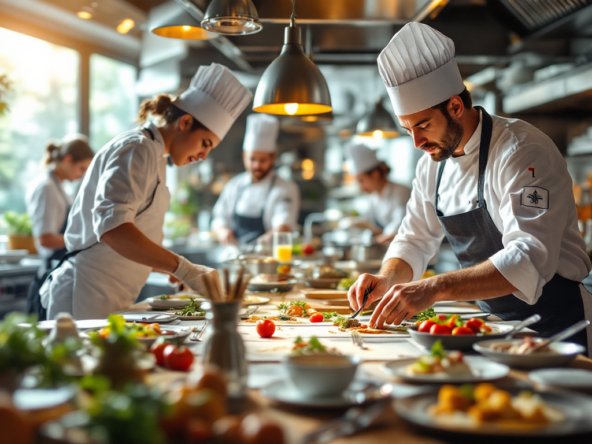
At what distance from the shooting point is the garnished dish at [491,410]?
3.99 feet

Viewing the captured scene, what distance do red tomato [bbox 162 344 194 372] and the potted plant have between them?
13.4ft

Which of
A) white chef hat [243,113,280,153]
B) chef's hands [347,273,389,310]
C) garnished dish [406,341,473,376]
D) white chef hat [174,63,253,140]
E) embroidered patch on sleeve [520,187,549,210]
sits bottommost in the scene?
garnished dish [406,341,473,376]

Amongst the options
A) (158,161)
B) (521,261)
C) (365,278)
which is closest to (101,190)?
(158,161)

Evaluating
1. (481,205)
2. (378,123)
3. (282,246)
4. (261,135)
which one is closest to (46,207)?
(282,246)

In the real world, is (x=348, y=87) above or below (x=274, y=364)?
above

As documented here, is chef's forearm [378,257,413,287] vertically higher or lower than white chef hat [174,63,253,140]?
lower

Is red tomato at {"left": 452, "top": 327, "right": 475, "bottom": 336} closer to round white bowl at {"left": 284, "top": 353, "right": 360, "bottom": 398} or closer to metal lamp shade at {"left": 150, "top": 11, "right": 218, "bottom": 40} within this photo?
round white bowl at {"left": 284, "top": 353, "right": 360, "bottom": 398}

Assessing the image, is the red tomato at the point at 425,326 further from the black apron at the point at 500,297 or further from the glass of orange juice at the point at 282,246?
the glass of orange juice at the point at 282,246

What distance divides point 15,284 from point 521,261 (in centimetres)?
371

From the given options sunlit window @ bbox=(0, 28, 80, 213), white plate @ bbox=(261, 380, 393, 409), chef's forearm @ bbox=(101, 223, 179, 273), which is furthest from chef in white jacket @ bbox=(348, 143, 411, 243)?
white plate @ bbox=(261, 380, 393, 409)

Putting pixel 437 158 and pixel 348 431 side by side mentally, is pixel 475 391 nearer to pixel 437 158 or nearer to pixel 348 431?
pixel 348 431

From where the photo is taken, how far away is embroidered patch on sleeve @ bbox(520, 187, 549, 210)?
246 centimetres

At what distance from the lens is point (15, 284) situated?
15.9 ft

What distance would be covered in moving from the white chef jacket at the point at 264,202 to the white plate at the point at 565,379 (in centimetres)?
448
